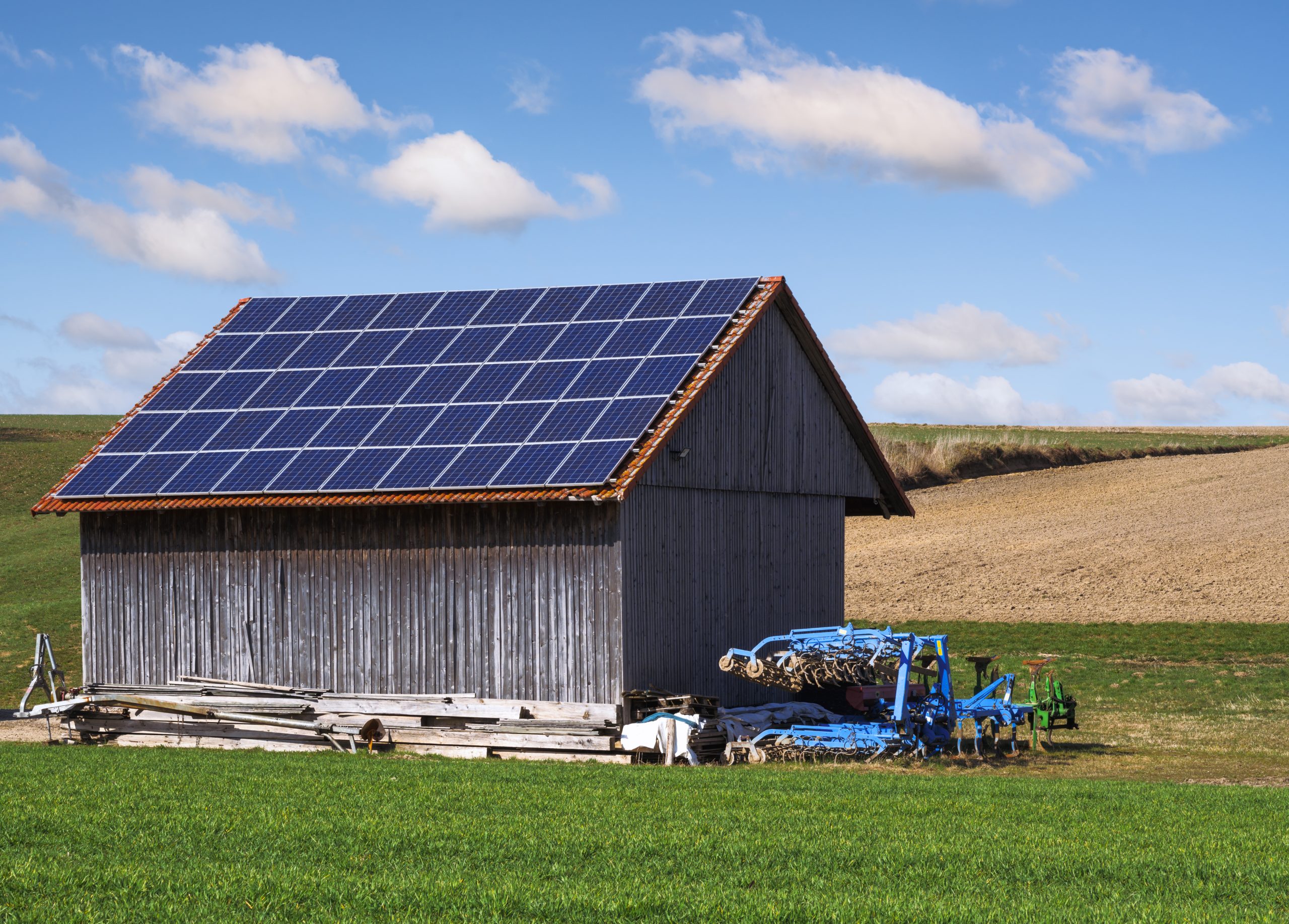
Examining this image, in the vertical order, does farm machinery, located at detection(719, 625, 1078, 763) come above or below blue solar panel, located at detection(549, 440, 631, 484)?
below

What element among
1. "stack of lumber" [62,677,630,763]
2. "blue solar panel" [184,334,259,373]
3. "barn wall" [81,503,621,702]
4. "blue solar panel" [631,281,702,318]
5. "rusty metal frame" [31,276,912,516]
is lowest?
A: "stack of lumber" [62,677,630,763]

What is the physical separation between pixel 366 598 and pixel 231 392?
5829 mm

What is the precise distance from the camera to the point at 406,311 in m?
29.0

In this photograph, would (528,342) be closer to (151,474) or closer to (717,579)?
(717,579)

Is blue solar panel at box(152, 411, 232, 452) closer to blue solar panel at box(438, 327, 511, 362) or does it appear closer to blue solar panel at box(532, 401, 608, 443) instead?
blue solar panel at box(438, 327, 511, 362)

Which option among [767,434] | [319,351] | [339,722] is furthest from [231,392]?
[767,434]

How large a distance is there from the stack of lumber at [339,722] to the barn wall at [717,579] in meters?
1.29

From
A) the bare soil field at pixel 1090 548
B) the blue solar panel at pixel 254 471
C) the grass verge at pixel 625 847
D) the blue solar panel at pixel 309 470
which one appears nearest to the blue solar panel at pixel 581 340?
the blue solar panel at pixel 309 470

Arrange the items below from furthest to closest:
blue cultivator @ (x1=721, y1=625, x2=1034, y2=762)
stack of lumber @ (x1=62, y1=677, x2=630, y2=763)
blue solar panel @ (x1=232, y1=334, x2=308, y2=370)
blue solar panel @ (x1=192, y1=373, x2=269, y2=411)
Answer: blue solar panel @ (x1=232, y1=334, x2=308, y2=370)
blue solar panel @ (x1=192, y1=373, x2=269, y2=411)
stack of lumber @ (x1=62, y1=677, x2=630, y2=763)
blue cultivator @ (x1=721, y1=625, x2=1034, y2=762)

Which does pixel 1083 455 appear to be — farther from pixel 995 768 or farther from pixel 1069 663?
pixel 995 768

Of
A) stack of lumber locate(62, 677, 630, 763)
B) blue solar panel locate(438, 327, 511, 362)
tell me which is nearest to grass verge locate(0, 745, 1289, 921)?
stack of lumber locate(62, 677, 630, 763)

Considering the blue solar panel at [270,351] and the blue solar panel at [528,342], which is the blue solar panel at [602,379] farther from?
the blue solar panel at [270,351]

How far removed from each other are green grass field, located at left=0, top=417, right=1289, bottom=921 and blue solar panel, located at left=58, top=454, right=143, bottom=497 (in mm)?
4609

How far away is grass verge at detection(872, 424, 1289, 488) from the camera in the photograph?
71062 millimetres
